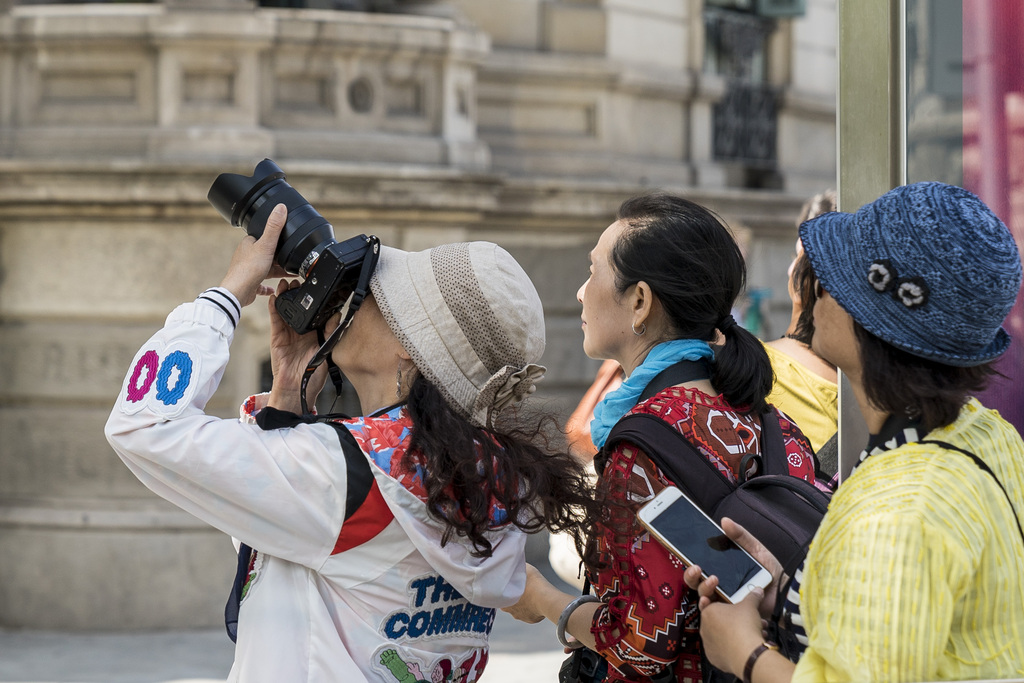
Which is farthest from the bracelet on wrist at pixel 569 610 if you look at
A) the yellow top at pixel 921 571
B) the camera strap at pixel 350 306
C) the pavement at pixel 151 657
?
the pavement at pixel 151 657

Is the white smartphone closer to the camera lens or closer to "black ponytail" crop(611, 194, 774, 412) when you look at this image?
"black ponytail" crop(611, 194, 774, 412)

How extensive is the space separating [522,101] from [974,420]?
22.2 feet

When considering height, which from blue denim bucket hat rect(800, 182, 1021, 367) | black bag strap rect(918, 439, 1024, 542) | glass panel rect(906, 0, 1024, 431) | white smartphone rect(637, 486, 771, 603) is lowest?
white smartphone rect(637, 486, 771, 603)

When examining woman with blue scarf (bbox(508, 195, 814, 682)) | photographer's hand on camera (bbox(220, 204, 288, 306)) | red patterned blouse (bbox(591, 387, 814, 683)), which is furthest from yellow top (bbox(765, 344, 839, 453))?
photographer's hand on camera (bbox(220, 204, 288, 306))

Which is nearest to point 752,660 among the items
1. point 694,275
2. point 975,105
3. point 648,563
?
point 648,563

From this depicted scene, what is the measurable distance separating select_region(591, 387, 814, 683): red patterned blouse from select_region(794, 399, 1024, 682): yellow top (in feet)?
1.71

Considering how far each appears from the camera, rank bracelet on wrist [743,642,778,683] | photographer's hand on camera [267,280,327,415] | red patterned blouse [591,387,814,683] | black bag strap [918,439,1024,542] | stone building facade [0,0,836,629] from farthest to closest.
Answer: stone building facade [0,0,836,629] < photographer's hand on camera [267,280,327,415] < red patterned blouse [591,387,814,683] < bracelet on wrist [743,642,778,683] < black bag strap [918,439,1024,542]

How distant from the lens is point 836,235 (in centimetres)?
180

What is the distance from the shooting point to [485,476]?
2.15 meters

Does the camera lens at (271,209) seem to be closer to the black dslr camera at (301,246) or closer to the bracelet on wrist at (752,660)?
the black dslr camera at (301,246)

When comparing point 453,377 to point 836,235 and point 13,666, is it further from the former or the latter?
point 13,666

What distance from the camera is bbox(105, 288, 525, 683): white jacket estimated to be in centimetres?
201

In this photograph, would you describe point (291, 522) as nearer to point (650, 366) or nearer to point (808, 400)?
point (650, 366)

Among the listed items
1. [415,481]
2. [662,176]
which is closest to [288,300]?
[415,481]
